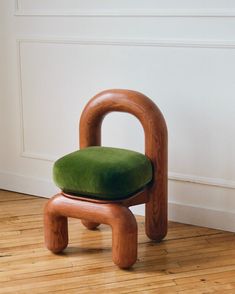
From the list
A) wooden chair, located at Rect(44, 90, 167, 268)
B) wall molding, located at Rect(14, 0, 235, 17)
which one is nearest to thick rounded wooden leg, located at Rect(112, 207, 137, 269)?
wooden chair, located at Rect(44, 90, 167, 268)

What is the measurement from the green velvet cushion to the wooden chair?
51mm

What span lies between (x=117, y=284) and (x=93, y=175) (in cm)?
46

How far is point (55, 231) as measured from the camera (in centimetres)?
256

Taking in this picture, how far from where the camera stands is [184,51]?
8.95 ft

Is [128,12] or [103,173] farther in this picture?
[128,12]

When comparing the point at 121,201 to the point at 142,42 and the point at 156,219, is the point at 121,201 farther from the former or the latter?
the point at 142,42

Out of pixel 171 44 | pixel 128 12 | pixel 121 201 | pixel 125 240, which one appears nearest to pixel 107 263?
pixel 125 240

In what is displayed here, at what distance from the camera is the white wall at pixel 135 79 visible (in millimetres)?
2699

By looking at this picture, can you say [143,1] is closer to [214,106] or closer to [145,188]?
[214,106]

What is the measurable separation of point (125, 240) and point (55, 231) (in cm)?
35

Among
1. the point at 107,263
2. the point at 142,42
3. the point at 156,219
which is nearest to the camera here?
the point at 107,263

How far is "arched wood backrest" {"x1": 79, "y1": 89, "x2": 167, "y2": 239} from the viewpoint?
8.36 feet

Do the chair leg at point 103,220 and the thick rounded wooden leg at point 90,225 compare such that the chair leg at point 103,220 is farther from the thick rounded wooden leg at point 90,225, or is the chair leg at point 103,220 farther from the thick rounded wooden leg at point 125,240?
the thick rounded wooden leg at point 90,225

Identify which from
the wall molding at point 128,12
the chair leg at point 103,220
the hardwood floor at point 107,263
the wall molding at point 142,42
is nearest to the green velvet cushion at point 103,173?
the chair leg at point 103,220
